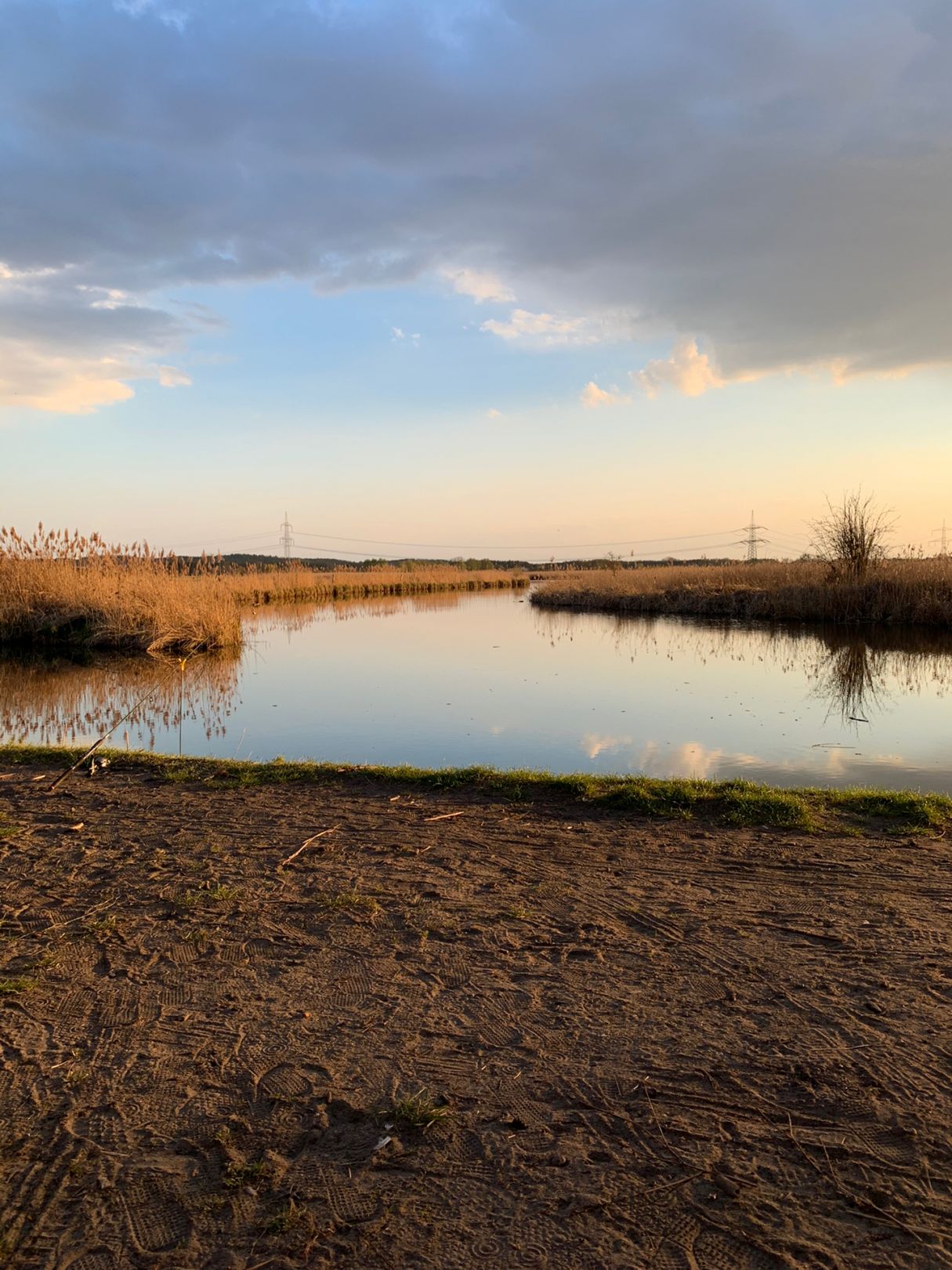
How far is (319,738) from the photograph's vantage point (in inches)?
369

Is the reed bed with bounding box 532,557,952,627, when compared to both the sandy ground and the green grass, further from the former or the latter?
the sandy ground

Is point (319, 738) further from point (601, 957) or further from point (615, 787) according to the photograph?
point (601, 957)

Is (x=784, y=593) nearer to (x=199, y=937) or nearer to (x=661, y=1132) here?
(x=199, y=937)

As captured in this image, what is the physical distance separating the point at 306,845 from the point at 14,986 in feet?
6.62

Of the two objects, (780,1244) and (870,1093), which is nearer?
(780,1244)

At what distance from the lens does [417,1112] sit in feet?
8.57

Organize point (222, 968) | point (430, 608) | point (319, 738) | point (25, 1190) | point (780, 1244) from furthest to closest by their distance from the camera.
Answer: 1. point (430, 608)
2. point (319, 738)
3. point (222, 968)
4. point (25, 1190)
5. point (780, 1244)

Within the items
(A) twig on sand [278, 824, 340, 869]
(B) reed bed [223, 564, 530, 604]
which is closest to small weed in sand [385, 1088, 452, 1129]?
(A) twig on sand [278, 824, 340, 869]

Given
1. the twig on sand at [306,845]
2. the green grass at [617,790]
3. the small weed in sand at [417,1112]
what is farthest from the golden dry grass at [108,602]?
the small weed in sand at [417,1112]

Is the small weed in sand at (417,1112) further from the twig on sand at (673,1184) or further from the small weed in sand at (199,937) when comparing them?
the small weed in sand at (199,937)

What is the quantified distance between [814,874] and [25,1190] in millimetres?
4049

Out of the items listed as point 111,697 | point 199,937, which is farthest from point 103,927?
point 111,697

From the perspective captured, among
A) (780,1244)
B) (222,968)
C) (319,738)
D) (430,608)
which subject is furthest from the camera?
(430,608)

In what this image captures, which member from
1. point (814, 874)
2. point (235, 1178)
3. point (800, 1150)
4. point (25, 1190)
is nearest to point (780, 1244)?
point (800, 1150)
